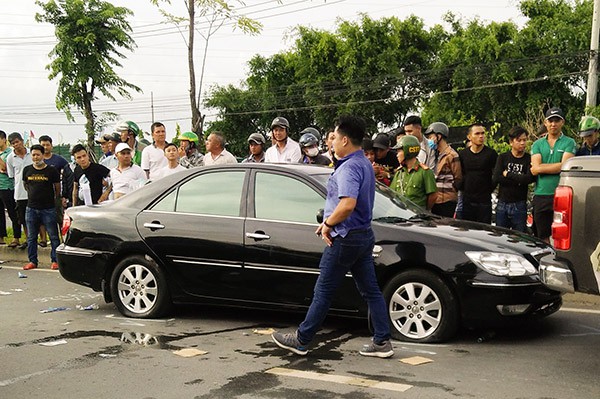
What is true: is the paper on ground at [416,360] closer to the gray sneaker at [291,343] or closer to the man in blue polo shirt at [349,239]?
the man in blue polo shirt at [349,239]

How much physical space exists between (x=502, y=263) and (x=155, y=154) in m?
5.97

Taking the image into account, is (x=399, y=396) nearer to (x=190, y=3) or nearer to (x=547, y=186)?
(x=547, y=186)

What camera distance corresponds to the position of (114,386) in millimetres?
5059

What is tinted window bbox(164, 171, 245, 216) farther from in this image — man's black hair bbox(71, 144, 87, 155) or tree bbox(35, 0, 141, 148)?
tree bbox(35, 0, 141, 148)

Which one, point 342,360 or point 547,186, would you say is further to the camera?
point 547,186

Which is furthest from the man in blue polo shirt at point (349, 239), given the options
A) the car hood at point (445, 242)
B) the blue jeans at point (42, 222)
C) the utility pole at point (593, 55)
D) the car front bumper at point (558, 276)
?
the utility pole at point (593, 55)

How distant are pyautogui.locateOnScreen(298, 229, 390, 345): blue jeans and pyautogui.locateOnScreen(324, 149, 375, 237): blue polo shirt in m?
0.07

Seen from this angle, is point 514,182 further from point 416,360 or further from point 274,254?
point 416,360

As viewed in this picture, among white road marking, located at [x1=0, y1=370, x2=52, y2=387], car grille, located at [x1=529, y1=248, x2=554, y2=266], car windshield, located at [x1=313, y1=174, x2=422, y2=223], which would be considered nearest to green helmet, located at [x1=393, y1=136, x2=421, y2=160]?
car windshield, located at [x1=313, y1=174, x2=422, y2=223]

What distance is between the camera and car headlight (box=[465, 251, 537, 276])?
597 cm

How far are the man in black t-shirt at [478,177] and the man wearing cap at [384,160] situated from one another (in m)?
0.92

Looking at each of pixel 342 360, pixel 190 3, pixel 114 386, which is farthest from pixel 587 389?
pixel 190 3

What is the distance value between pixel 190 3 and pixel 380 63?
Result: 1457 inches

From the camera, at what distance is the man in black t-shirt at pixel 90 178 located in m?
10.5
